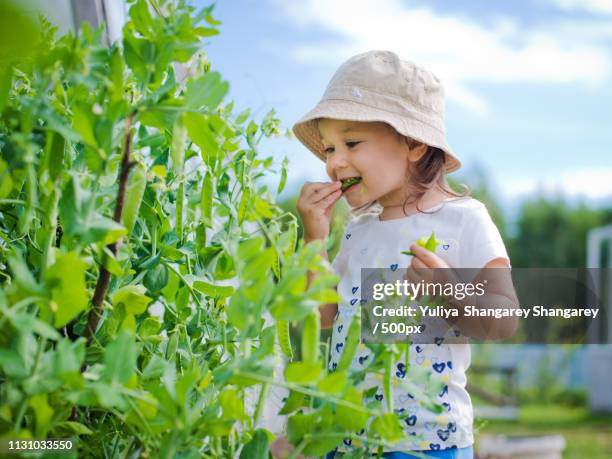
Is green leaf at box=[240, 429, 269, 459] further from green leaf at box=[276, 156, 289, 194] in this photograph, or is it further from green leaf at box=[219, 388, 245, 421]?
green leaf at box=[276, 156, 289, 194]

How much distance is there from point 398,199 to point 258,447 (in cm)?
62

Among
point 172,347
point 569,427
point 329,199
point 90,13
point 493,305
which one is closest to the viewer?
point 172,347

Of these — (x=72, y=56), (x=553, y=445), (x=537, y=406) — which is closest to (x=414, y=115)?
(x=72, y=56)

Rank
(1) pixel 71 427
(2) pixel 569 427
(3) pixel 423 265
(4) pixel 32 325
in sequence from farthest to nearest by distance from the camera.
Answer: (2) pixel 569 427 → (3) pixel 423 265 → (1) pixel 71 427 → (4) pixel 32 325

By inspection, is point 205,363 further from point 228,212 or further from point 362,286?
point 362,286

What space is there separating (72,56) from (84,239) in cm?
11

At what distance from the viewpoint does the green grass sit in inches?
218

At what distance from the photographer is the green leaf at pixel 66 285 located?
398mm

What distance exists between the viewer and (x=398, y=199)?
108 centimetres

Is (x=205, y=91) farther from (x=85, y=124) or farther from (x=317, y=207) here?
(x=317, y=207)

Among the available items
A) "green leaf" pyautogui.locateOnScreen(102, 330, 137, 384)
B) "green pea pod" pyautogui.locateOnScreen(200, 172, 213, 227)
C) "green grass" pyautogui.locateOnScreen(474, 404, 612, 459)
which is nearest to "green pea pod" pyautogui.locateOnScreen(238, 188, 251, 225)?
"green pea pod" pyautogui.locateOnScreen(200, 172, 213, 227)

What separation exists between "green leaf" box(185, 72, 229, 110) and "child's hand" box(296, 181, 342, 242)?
1.78ft

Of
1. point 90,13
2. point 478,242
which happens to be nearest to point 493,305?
point 478,242

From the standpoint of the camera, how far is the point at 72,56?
441mm
